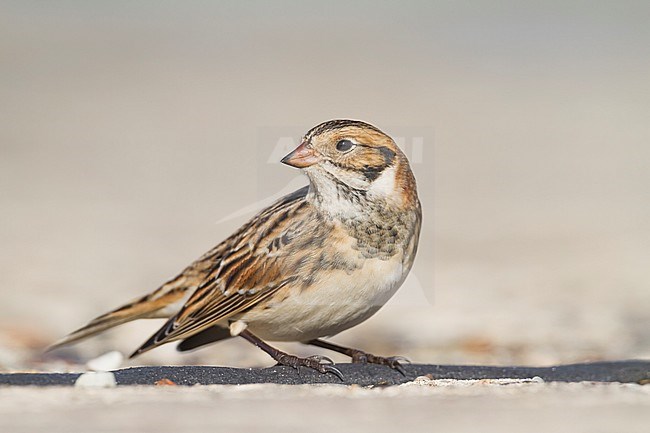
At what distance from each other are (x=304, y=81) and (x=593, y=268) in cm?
1158

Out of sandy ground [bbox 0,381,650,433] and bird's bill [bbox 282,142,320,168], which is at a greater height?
bird's bill [bbox 282,142,320,168]

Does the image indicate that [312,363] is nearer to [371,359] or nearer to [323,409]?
[371,359]

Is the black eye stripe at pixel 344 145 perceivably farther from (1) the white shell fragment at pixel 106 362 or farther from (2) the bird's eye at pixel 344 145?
(1) the white shell fragment at pixel 106 362

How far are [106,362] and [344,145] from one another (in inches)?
73.7

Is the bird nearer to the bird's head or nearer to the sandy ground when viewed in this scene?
the bird's head

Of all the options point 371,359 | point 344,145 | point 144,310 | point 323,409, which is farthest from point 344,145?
point 144,310

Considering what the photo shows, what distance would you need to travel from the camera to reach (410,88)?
21.5 m

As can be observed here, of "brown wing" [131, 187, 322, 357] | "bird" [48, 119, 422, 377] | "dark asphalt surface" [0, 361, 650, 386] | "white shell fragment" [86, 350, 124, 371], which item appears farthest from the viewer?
"white shell fragment" [86, 350, 124, 371]

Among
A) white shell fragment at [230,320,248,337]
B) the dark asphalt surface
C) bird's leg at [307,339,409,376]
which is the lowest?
the dark asphalt surface

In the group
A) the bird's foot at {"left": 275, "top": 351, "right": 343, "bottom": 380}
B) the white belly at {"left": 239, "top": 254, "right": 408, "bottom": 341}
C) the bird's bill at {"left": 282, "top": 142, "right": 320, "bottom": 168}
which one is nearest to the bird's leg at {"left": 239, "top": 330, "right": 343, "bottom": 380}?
the bird's foot at {"left": 275, "top": 351, "right": 343, "bottom": 380}

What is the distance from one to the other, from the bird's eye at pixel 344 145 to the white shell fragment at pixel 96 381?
4.55 ft

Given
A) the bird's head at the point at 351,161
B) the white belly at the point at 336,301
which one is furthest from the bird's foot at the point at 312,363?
the bird's head at the point at 351,161

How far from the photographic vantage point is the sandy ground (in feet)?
16.5

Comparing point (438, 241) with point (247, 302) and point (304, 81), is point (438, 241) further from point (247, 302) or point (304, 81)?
point (304, 81)
